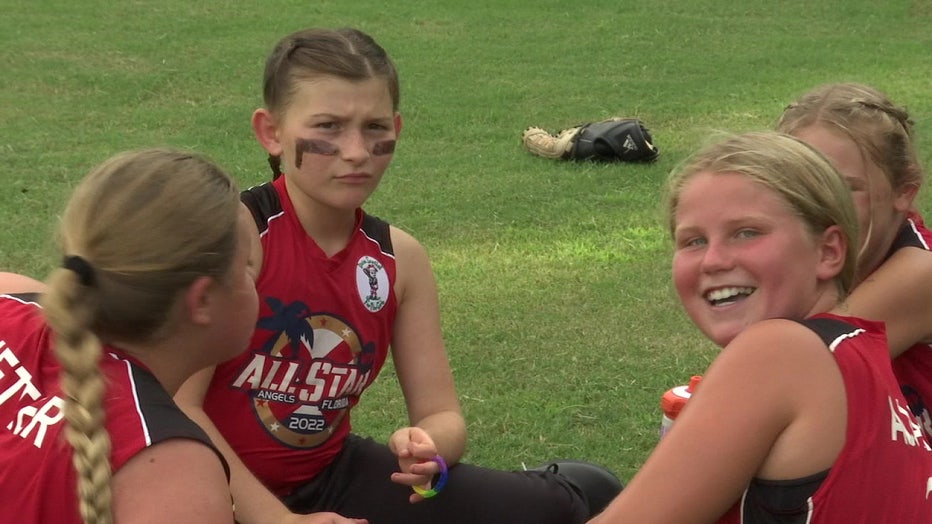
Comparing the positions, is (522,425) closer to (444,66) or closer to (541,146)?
(541,146)

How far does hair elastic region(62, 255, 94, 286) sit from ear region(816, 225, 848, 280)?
1233 mm

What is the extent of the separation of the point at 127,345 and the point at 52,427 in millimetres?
209

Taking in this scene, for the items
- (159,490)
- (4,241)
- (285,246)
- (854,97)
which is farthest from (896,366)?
(4,241)

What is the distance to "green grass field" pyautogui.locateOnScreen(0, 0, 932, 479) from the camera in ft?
15.9

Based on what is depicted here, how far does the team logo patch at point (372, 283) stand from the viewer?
10.3 feet

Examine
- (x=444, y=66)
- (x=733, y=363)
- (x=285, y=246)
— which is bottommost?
(x=444, y=66)

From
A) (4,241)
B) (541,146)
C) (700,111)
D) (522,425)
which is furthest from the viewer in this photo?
(700,111)

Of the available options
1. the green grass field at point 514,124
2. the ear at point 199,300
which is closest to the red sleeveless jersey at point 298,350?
the green grass field at point 514,124

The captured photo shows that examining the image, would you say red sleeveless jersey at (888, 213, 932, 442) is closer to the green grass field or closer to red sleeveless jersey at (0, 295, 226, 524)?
the green grass field

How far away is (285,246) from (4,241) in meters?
3.47

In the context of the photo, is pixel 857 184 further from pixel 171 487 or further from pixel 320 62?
pixel 171 487

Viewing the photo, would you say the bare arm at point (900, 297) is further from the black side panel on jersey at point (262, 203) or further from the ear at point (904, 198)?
the black side panel on jersey at point (262, 203)

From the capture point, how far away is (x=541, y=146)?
7801 millimetres

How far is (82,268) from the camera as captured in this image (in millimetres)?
2072
